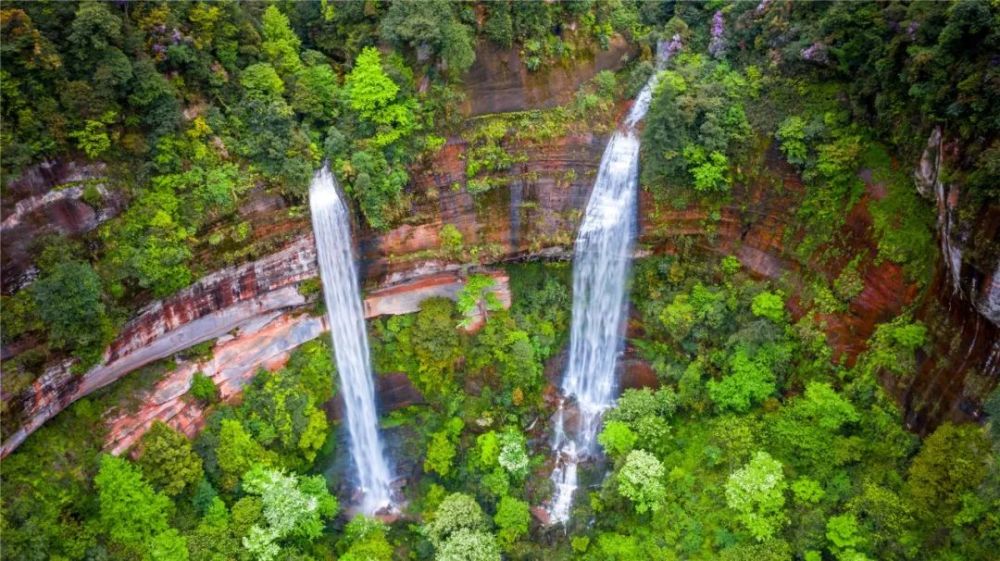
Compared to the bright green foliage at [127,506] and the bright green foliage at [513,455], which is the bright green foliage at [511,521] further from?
the bright green foliage at [127,506]

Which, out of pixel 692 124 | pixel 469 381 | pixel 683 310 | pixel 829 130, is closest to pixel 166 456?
pixel 469 381

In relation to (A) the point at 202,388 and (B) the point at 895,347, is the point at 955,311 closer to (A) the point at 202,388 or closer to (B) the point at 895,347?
(B) the point at 895,347

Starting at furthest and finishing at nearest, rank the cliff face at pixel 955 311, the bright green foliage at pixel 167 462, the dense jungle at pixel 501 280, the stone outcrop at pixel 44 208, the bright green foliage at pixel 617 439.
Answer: the bright green foliage at pixel 617 439 → the bright green foliage at pixel 167 462 → the dense jungle at pixel 501 280 → the stone outcrop at pixel 44 208 → the cliff face at pixel 955 311

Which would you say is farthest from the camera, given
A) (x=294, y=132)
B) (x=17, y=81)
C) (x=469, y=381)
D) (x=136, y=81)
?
(x=469, y=381)

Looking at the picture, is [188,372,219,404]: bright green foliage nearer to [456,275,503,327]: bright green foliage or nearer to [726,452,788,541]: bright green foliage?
[456,275,503,327]: bright green foliage

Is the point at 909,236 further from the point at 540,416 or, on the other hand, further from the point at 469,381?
the point at 469,381

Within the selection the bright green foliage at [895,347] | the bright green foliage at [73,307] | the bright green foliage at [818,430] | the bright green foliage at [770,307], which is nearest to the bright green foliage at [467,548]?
the bright green foliage at [818,430]
